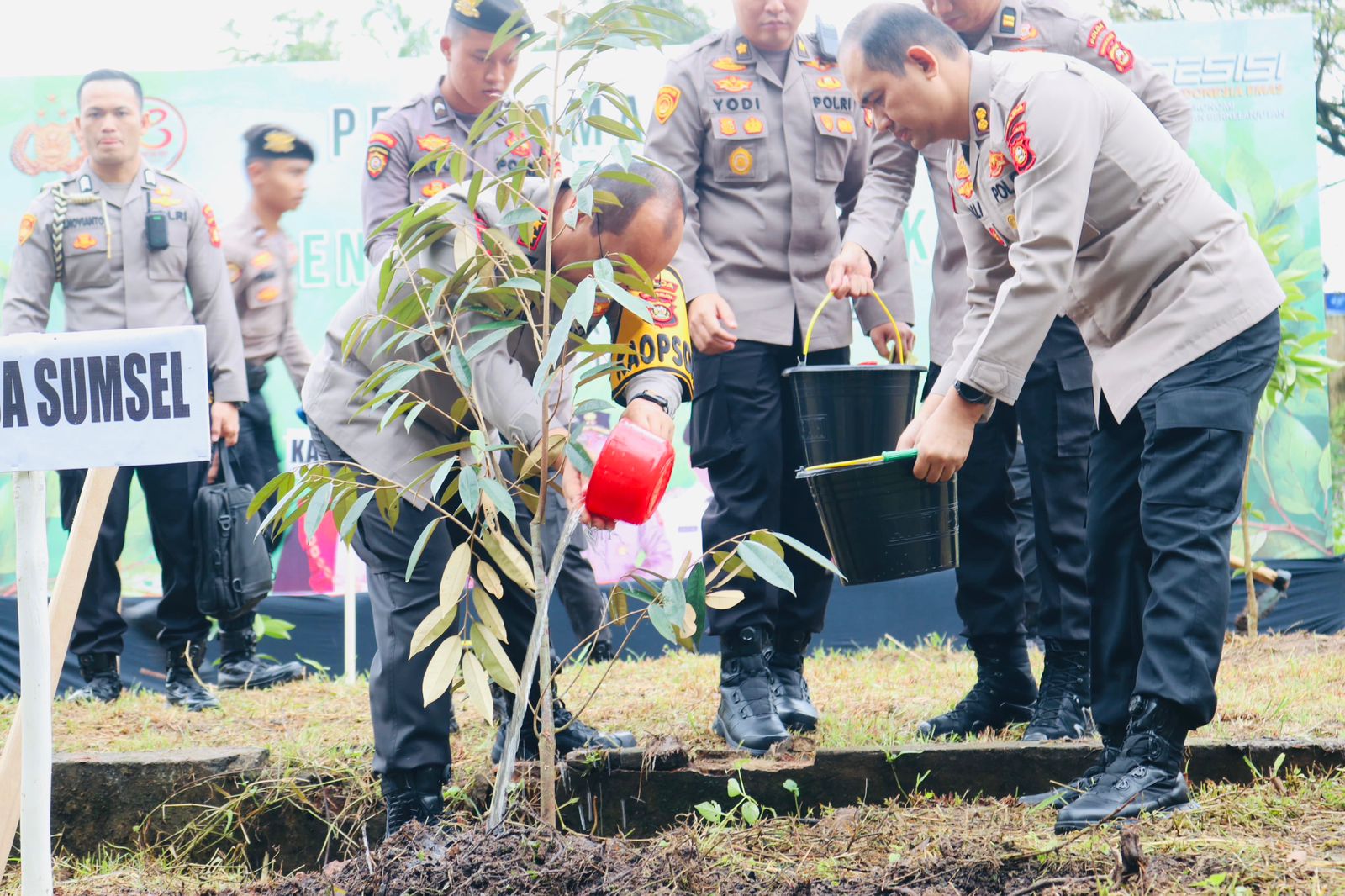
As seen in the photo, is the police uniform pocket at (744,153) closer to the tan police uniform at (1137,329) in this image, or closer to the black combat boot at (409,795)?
the tan police uniform at (1137,329)

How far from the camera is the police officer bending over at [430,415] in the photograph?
2.14m

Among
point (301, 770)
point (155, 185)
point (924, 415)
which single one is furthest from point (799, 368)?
point (155, 185)

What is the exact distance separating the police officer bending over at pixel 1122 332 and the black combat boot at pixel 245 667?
2913mm

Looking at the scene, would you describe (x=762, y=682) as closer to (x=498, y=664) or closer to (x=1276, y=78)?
(x=498, y=664)

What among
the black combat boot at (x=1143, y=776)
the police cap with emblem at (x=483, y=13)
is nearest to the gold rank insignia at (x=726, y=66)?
the police cap with emblem at (x=483, y=13)

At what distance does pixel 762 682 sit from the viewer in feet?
9.61

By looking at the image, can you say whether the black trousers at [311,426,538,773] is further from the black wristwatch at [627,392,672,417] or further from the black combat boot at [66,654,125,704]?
the black combat boot at [66,654,125,704]

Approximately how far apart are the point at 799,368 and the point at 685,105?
93 centimetres

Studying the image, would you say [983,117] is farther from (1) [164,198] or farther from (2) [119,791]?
(1) [164,198]

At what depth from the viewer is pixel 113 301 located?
13.4 ft

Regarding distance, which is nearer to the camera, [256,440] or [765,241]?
[765,241]

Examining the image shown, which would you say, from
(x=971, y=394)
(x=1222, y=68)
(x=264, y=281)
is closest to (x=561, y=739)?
(x=971, y=394)

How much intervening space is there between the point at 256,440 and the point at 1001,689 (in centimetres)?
321

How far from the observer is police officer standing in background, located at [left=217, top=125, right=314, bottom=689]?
4898 mm
